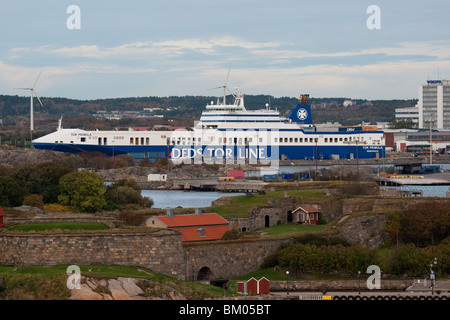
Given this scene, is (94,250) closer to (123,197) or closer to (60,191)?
(60,191)

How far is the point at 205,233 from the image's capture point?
133 feet

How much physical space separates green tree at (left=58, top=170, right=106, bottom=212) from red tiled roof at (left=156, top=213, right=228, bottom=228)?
1186 cm

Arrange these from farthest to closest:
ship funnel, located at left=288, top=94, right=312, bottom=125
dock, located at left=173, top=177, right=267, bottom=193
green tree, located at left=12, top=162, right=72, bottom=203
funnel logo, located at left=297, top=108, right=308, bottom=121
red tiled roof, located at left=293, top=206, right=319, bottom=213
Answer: funnel logo, located at left=297, top=108, right=308, bottom=121 < ship funnel, located at left=288, top=94, right=312, bottom=125 < dock, located at left=173, top=177, right=267, bottom=193 < green tree, located at left=12, top=162, right=72, bottom=203 < red tiled roof, located at left=293, top=206, right=319, bottom=213

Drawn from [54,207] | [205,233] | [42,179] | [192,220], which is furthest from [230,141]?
[205,233]

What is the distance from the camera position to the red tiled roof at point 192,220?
40.4m

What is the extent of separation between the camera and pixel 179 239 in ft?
116

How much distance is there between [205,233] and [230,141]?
95446 mm

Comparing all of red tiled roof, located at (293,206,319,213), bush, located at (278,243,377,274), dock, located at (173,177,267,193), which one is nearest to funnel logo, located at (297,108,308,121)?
dock, located at (173,177,267,193)

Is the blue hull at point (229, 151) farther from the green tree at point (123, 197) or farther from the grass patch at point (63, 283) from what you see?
Answer: the grass patch at point (63, 283)

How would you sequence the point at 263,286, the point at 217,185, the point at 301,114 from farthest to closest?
the point at 301,114 → the point at 217,185 → the point at 263,286

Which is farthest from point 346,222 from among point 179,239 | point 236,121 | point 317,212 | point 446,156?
point 446,156

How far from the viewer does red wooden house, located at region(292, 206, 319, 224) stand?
49.1m

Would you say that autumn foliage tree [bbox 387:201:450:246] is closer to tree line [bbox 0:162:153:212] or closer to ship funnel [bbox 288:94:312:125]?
tree line [bbox 0:162:153:212]
